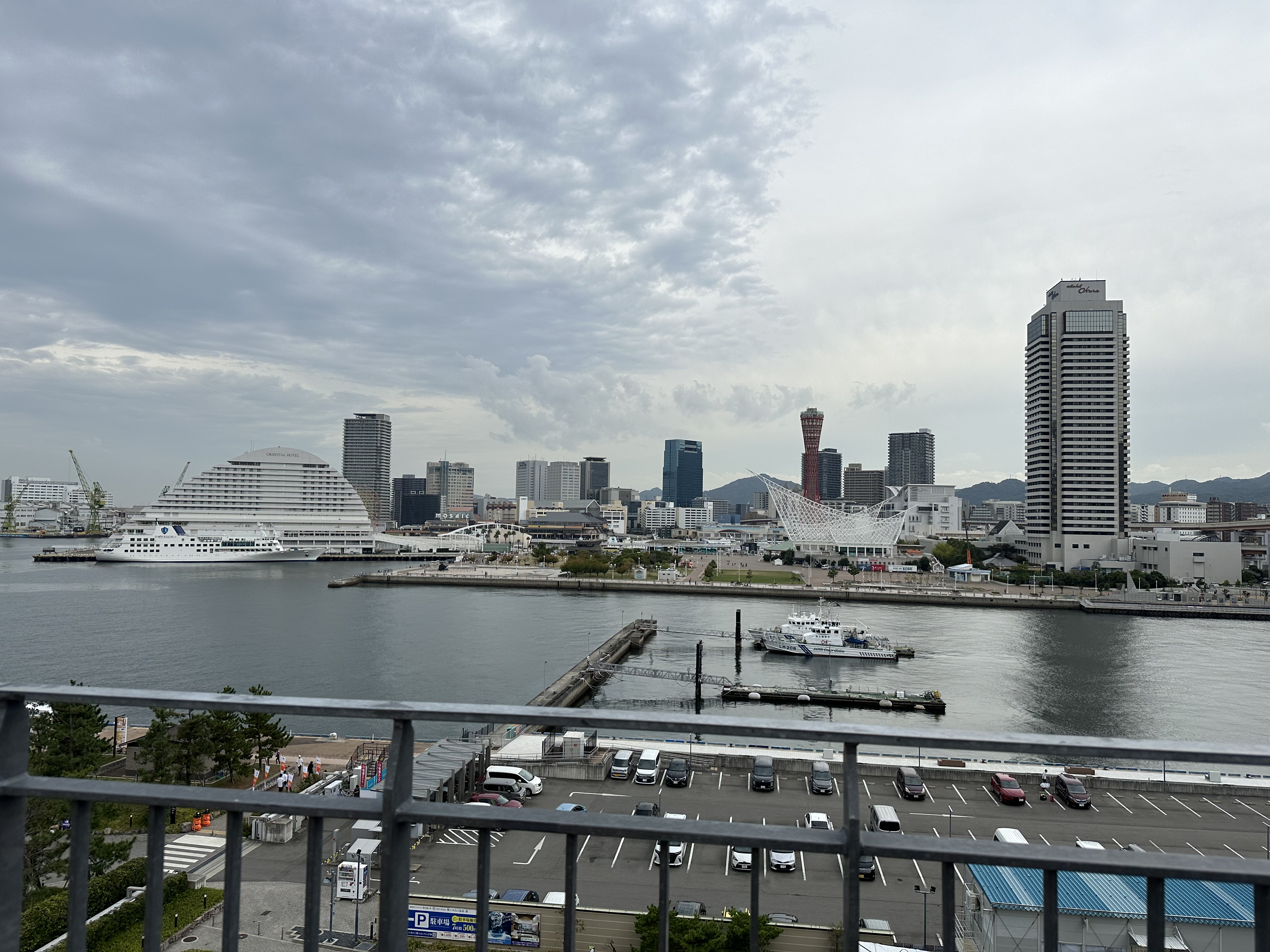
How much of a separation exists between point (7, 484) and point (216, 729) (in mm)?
95811

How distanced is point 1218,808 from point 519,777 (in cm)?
457

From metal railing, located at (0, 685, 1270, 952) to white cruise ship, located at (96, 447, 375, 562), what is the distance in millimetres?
30828

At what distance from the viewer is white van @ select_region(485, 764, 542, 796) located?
17.1 ft

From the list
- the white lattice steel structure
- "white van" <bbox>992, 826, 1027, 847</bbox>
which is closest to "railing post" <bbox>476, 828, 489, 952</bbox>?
"white van" <bbox>992, 826, 1027, 847</bbox>

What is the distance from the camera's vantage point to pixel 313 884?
0.66 meters

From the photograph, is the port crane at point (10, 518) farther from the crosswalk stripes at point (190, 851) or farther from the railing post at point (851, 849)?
the railing post at point (851, 849)

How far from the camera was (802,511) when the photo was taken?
34.2 meters

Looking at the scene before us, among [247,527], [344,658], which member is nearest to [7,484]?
[247,527]

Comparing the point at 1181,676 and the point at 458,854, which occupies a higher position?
the point at 458,854

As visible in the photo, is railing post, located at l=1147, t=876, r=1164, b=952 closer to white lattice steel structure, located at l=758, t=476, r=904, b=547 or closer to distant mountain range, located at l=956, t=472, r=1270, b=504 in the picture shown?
white lattice steel structure, located at l=758, t=476, r=904, b=547

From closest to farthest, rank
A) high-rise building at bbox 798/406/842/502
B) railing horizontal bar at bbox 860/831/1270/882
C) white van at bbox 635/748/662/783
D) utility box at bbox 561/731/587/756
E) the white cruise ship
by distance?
railing horizontal bar at bbox 860/831/1270/882 < white van at bbox 635/748/662/783 < utility box at bbox 561/731/587/756 < the white cruise ship < high-rise building at bbox 798/406/842/502

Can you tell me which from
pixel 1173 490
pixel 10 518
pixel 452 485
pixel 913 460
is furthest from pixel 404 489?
pixel 1173 490

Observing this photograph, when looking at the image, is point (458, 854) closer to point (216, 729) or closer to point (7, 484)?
point (216, 729)

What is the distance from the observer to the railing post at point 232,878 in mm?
650
